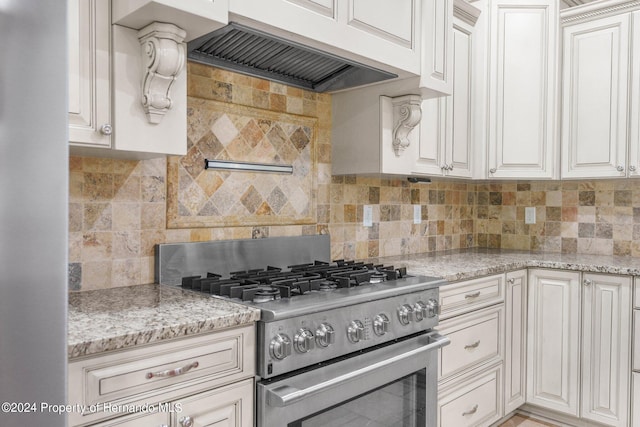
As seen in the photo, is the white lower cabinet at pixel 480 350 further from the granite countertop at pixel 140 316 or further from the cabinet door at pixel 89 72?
the cabinet door at pixel 89 72

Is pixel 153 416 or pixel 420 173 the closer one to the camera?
pixel 153 416

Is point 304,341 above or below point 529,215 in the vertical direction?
below

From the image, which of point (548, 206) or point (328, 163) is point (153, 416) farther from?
point (548, 206)

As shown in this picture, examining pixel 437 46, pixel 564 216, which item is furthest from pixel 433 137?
pixel 564 216

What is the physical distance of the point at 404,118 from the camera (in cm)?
227

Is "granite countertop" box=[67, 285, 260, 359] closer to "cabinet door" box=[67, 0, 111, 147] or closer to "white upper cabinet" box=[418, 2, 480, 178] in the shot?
"cabinet door" box=[67, 0, 111, 147]

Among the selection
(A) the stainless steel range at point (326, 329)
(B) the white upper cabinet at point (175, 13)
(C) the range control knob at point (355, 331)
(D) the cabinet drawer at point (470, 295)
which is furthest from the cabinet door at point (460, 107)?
(B) the white upper cabinet at point (175, 13)

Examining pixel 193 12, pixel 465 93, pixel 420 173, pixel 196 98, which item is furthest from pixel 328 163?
pixel 193 12

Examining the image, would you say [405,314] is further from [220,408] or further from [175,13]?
[175,13]

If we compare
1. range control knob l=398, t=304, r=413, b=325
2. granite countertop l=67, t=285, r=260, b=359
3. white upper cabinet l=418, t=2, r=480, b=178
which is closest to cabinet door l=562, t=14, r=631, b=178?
white upper cabinet l=418, t=2, r=480, b=178

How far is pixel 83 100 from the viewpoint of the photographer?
1.28 meters

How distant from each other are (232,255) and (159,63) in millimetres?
858

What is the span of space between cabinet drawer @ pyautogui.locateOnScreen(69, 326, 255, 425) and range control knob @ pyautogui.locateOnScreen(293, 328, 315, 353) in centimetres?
14

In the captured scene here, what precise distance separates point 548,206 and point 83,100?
297 centimetres
